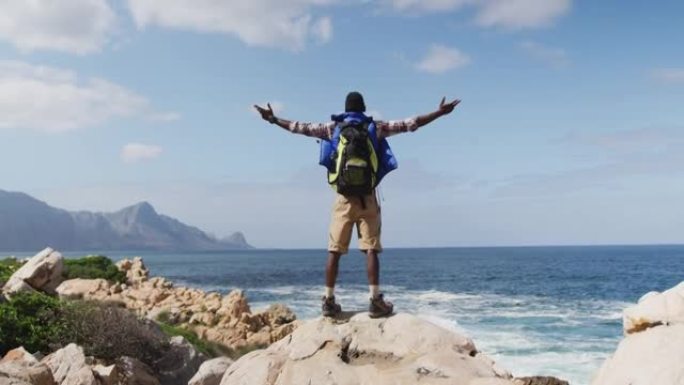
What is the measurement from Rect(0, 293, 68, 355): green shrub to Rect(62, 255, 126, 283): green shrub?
17.6 metres

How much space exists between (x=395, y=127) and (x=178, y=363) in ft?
31.3

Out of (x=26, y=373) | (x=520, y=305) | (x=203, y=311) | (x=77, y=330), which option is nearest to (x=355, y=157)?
(x=26, y=373)

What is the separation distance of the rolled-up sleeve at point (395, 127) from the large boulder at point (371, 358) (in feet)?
8.08

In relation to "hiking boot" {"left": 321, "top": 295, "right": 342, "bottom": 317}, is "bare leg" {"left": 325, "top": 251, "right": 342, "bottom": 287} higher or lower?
higher

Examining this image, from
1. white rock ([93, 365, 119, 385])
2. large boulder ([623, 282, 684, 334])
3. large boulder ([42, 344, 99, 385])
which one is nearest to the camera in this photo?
large boulder ([623, 282, 684, 334])

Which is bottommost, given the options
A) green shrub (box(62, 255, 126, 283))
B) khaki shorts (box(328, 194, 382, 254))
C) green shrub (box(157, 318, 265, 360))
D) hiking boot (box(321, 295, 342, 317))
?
green shrub (box(157, 318, 265, 360))

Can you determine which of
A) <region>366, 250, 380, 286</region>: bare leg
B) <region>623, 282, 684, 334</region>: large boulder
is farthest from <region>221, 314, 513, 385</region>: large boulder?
<region>623, 282, 684, 334</region>: large boulder

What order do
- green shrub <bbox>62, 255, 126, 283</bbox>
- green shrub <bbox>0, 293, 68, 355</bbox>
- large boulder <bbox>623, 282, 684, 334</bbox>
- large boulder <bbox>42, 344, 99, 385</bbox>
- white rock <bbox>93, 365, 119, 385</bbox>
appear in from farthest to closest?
1. green shrub <bbox>62, 255, 126, 283</bbox>
2. green shrub <bbox>0, 293, 68, 355</bbox>
3. white rock <bbox>93, 365, 119, 385</bbox>
4. large boulder <bbox>42, 344, 99, 385</bbox>
5. large boulder <bbox>623, 282, 684, 334</bbox>

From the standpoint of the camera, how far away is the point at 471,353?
815 cm

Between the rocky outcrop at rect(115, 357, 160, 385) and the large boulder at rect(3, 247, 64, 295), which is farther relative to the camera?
the large boulder at rect(3, 247, 64, 295)

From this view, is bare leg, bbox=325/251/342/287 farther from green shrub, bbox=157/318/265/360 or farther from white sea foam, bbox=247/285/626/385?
white sea foam, bbox=247/285/626/385

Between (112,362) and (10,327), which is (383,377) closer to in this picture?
(112,362)

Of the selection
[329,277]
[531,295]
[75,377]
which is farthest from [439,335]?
[531,295]

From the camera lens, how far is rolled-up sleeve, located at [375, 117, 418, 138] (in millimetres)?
8977
